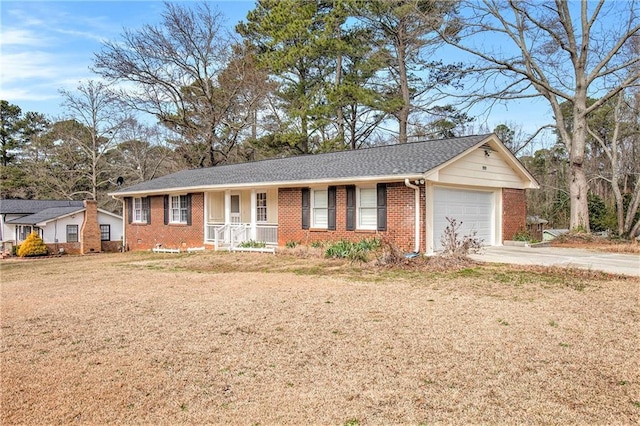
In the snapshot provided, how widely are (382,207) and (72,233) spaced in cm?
2084

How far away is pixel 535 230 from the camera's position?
1852 centimetres

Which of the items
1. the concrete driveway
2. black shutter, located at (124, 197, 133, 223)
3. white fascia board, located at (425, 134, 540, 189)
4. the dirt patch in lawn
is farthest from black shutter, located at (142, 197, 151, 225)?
the dirt patch in lawn

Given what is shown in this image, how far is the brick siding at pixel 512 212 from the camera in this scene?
15719mm

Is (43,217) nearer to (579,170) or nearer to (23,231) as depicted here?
(23,231)

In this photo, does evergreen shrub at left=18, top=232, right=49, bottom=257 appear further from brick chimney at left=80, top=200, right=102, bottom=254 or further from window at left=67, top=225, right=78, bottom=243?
brick chimney at left=80, top=200, right=102, bottom=254

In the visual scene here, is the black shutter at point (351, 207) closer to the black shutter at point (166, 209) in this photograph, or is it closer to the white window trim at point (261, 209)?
the white window trim at point (261, 209)

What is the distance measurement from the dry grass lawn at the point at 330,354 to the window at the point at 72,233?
758 inches

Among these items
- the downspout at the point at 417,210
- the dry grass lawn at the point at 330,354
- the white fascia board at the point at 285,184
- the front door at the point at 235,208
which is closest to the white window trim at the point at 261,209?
the white fascia board at the point at 285,184

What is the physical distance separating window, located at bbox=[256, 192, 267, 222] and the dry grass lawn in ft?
30.7

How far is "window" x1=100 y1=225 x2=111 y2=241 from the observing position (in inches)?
1046

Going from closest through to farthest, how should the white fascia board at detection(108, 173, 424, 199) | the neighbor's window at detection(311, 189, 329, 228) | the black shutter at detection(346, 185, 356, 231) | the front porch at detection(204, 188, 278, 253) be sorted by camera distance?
the white fascia board at detection(108, 173, 424, 199) → the black shutter at detection(346, 185, 356, 231) → the neighbor's window at detection(311, 189, 329, 228) → the front porch at detection(204, 188, 278, 253)

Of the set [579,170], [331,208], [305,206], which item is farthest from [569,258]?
[579,170]

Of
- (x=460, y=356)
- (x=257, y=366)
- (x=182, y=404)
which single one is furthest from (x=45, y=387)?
(x=460, y=356)

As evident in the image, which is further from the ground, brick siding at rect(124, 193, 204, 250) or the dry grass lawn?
brick siding at rect(124, 193, 204, 250)
